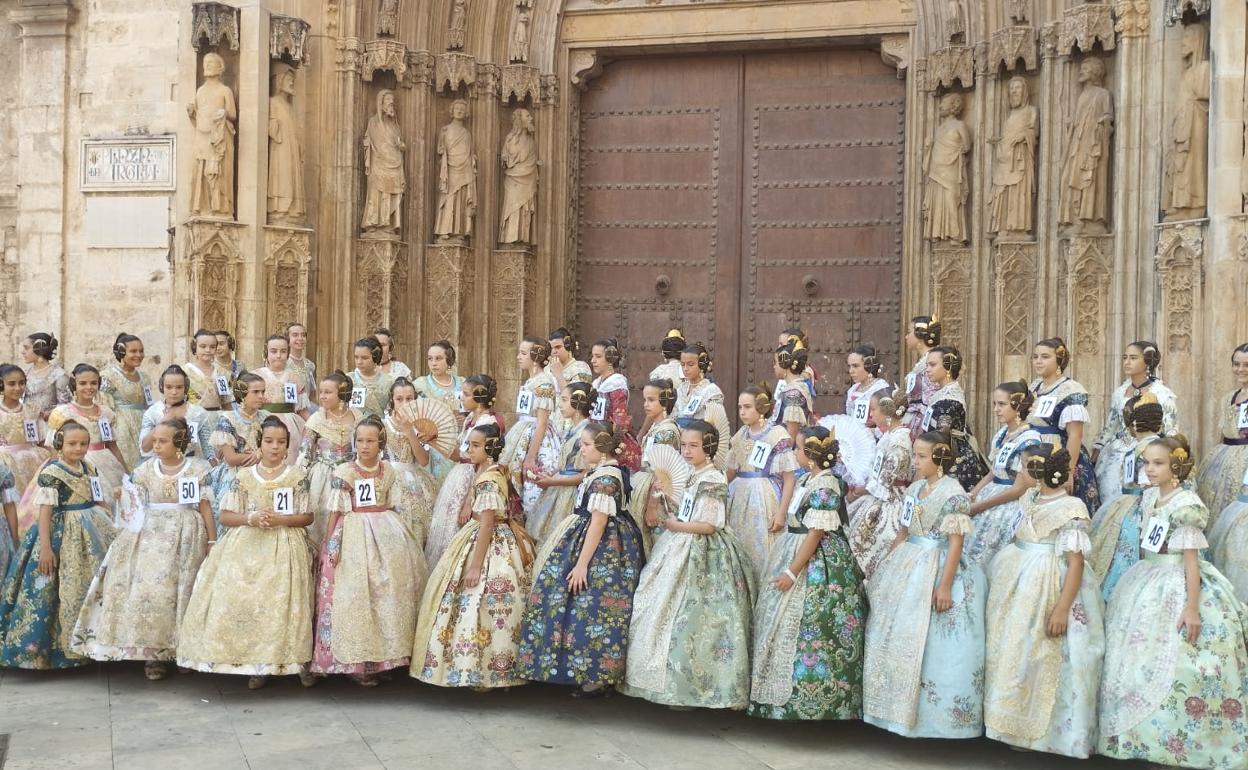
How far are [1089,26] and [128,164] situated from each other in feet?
27.9

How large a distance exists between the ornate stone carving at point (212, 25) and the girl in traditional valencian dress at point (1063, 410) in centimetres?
749

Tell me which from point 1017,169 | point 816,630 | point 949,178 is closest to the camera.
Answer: point 816,630

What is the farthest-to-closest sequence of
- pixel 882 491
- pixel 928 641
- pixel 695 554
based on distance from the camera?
pixel 882 491
pixel 695 554
pixel 928 641

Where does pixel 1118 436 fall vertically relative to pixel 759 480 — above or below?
above

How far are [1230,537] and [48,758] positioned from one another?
6127mm

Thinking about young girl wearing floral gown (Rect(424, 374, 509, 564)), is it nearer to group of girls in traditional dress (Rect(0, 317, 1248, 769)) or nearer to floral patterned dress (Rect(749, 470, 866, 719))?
group of girls in traditional dress (Rect(0, 317, 1248, 769))

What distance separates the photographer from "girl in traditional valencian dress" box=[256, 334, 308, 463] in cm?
970

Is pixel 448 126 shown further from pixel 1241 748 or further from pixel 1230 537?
pixel 1241 748

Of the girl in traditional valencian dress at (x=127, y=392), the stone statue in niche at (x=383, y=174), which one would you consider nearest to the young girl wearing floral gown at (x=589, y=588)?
the girl in traditional valencian dress at (x=127, y=392)

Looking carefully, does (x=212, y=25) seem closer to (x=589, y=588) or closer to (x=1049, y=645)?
(x=589, y=588)

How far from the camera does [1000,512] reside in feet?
25.0

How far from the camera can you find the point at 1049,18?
1124 cm

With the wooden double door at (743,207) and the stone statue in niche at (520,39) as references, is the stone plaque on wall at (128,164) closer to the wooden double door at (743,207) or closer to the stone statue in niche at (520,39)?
the stone statue in niche at (520,39)

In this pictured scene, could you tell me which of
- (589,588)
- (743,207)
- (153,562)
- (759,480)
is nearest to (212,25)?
(743,207)
